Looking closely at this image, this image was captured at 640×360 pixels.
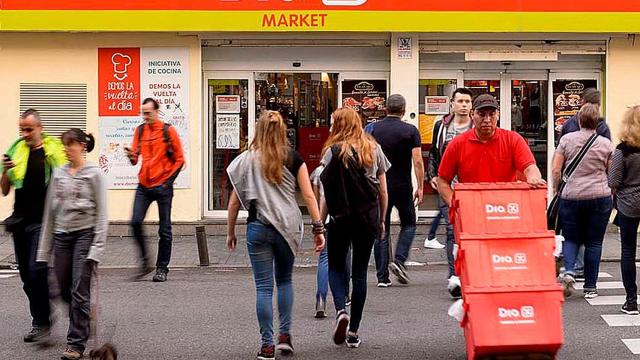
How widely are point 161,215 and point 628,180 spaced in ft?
16.5

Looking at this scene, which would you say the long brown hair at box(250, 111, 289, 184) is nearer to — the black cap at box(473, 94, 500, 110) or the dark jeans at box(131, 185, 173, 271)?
the black cap at box(473, 94, 500, 110)

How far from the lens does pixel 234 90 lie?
1558cm

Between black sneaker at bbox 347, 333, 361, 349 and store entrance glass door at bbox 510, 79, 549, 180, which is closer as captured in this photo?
black sneaker at bbox 347, 333, 361, 349

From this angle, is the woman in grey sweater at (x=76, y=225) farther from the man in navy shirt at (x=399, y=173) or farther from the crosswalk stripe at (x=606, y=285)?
the crosswalk stripe at (x=606, y=285)

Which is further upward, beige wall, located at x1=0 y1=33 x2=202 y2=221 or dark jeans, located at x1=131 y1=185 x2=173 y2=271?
beige wall, located at x1=0 y1=33 x2=202 y2=221

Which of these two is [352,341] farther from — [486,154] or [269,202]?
[486,154]

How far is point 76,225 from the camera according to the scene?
24.5ft

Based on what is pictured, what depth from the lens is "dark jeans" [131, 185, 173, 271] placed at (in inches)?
429

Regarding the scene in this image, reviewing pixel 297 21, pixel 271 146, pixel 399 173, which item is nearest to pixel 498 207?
pixel 271 146

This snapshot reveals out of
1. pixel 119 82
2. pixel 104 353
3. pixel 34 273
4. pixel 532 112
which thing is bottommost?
pixel 104 353

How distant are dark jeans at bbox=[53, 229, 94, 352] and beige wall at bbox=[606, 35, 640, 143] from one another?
9823 millimetres

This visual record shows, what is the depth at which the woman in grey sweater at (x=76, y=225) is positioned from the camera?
7461 mm

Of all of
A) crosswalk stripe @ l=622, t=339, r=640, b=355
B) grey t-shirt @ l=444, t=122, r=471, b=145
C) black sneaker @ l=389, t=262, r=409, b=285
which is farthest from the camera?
black sneaker @ l=389, t=262, r=409, b=285

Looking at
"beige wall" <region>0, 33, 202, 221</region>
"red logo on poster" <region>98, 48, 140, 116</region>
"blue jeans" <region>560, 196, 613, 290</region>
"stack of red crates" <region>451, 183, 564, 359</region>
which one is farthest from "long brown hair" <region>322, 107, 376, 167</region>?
"red logo on poster" <region>98, 48, 140, 116</region>
